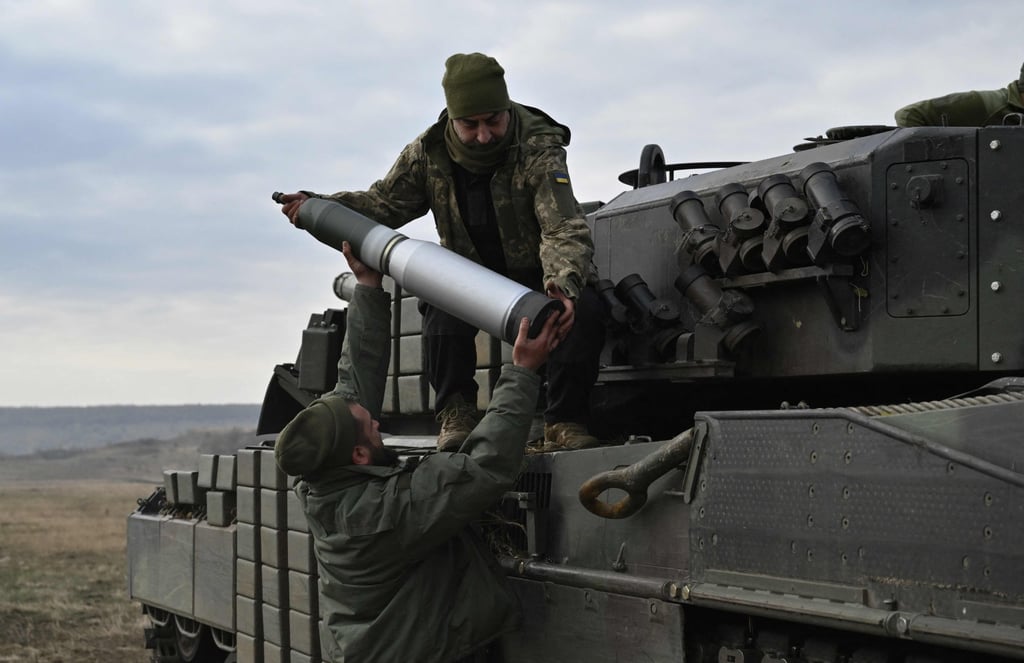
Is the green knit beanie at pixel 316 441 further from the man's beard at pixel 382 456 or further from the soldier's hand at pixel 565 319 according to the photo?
the soldier's hand at pixel 565 319

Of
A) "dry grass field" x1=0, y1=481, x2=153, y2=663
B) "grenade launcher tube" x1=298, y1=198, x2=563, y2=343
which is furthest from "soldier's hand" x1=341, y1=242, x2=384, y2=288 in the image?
"dry grass field" x1=0, y1=481, x2=153, y2=663

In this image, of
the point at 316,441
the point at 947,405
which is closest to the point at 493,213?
the point at 316,441

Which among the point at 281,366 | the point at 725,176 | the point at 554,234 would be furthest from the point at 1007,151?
the point at 281,366

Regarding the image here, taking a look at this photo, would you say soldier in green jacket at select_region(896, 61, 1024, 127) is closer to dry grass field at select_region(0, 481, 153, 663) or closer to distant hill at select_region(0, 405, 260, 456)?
dry grass field at select_region(0, 481, 153, 663)

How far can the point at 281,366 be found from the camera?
9.12 metres

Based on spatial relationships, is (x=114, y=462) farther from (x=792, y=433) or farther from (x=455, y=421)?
(x=792, y=433)

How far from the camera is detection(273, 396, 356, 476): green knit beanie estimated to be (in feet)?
17.5

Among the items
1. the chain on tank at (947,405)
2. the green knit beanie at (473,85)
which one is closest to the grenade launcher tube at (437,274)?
the green knit beanie at (473,85)

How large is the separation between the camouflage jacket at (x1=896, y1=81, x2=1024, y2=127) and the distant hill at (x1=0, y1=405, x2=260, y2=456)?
139942 millimetres

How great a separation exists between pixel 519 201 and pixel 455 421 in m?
1.10

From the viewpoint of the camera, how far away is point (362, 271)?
6.23 meters

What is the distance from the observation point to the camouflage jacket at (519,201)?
5.90m

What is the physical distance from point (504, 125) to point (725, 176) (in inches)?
44.1

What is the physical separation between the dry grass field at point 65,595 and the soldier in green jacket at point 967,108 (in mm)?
8738
